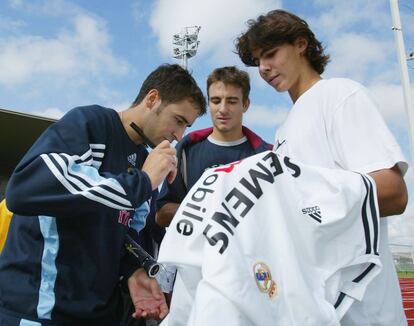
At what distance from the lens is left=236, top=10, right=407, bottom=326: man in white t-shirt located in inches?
48.7

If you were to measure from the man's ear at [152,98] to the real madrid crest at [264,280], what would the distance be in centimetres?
121

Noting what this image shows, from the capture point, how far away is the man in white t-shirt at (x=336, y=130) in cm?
124

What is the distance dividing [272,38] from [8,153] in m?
14.3

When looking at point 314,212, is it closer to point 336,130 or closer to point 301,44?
point 336,130

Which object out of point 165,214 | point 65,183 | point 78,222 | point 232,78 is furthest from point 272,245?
point 232,78

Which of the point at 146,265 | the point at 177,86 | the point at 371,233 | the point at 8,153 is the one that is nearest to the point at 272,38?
the point at 177,86

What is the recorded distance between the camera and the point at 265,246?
1070 millimetres

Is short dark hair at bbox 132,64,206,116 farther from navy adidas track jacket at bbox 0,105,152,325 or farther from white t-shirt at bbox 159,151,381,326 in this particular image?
white t-shirt at bbox 159,151,381,326

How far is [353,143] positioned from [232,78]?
160cm

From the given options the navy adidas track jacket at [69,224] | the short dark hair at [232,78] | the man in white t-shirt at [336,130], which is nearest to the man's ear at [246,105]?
the short dark hair at [232,78]

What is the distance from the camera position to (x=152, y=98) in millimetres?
2055

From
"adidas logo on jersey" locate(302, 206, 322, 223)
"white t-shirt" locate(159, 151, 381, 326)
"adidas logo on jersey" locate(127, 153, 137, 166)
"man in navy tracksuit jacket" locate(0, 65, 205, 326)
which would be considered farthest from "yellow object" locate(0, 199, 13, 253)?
"adidas logo on jersey" locate(302, 206, 322, 223)

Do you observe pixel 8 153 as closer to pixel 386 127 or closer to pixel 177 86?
pixel 177 86

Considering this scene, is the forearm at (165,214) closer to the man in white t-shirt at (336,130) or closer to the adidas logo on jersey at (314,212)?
the man in white t-shirt at (336,130)
